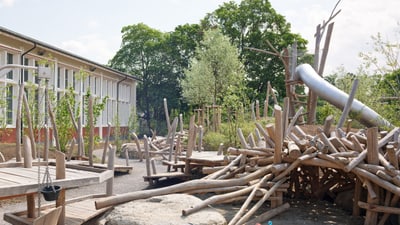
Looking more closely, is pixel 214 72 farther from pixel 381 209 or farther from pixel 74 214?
pixel 381 209

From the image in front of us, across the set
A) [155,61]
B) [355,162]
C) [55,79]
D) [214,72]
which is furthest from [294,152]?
[155,61]

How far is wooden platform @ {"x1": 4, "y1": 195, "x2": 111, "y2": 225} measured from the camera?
627 centimetres

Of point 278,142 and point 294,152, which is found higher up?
point 278,142

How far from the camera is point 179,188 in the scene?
272 inches

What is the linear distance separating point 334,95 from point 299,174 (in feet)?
16.3

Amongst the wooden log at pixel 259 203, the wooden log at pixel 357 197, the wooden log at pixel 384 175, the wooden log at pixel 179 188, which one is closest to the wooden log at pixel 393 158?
the wooden log at pixel 384 175

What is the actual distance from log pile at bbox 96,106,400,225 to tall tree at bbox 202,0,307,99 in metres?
29.4

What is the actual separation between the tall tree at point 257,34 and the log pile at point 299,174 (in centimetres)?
2944

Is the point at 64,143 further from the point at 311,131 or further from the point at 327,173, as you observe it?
the point at 327,173

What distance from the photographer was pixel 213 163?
400 inches

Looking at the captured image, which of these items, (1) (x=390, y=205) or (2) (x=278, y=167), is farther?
(2) (x=278, y=167)

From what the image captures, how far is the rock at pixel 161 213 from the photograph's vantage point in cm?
548

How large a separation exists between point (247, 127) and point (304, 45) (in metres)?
25.8

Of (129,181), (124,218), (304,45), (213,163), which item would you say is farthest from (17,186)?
(304,45)
